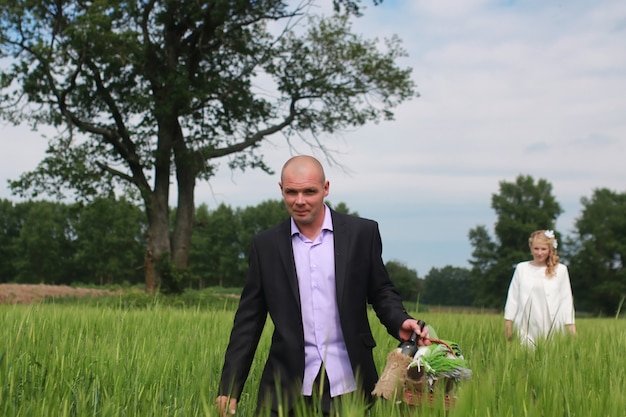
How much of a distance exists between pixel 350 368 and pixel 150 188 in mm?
19423

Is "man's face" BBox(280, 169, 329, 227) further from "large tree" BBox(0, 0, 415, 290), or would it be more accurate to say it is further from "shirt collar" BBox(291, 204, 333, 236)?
"large tree" BBox(0, 0, 415, 290)

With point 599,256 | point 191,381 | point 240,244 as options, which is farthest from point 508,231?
point 191,381

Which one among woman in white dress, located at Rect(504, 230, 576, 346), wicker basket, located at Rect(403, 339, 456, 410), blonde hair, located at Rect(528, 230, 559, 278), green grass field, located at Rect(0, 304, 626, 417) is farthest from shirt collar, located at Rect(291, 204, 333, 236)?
blonde hair, located at Rect(528, 230, 559, 278)

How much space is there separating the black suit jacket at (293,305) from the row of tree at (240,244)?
42121mm

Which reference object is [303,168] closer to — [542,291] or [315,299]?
[315,299]

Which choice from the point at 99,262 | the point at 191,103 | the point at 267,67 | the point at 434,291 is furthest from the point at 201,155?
the point at 434,291

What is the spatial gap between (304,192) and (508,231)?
51.9 meters

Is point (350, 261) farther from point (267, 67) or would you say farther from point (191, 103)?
point (267, 67)

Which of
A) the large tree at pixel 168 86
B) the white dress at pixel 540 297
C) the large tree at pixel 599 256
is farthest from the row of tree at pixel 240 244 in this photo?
the white dress at pixel 540 297

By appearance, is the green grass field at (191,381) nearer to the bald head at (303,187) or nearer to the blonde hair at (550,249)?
the bald head at (303,187)

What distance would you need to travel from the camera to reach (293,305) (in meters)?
3.15

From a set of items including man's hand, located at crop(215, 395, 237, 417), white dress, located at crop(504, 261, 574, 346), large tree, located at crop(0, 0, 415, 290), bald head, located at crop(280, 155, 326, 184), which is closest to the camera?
bald head, located at crop(280, 155, 326, 184)

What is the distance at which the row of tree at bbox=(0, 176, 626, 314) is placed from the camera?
51.6m

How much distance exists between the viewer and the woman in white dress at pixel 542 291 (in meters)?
7.17
